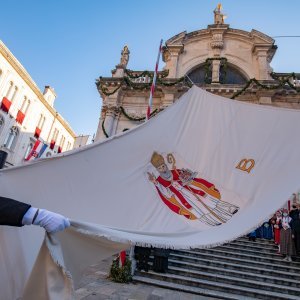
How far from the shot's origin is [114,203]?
271cm

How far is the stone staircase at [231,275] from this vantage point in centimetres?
672

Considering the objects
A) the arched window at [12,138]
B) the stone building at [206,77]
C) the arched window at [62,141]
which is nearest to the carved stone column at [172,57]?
the stone building at [206,77]

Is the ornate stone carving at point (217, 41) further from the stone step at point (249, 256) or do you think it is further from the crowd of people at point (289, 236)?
the stone step at point (249, 256)

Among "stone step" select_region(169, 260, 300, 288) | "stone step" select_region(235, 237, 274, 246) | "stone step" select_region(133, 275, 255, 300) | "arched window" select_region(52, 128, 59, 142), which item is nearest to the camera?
"stone step" select_region(133, 275, 255, 300)

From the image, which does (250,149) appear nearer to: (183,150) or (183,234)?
(183,150)

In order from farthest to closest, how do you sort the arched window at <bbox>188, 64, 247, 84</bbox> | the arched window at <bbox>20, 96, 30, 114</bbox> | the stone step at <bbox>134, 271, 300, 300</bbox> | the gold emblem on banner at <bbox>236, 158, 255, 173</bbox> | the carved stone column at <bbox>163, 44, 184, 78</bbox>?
1. the arched window at <bbox>20, 96, 30, 114</bbox>
2. the carved stone column at <bbox>163, 44, 184, 78</bbox>
3. the arched window at <bbox>188, 64, 247, 84</bbox>
4. the stone step at <bbox>134, 271, 300, 300</bbox>
5. the gold emblem on banner at <bbox>236, 158, 255, 173</bbox>

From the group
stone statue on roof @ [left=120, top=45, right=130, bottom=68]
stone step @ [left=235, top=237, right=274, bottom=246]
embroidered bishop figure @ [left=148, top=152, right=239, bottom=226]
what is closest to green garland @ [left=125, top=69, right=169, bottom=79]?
stone statue on roof @ [left=120, top=45, right=130, bottom=68]

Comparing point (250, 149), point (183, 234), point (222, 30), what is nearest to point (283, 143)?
point (250, 149)

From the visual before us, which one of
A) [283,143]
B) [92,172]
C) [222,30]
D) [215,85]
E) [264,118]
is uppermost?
[222,30]

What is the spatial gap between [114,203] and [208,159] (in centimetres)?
143

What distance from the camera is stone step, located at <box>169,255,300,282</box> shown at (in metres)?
7.81

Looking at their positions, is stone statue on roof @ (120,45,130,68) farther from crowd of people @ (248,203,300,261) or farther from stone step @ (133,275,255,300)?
stone step @ (133,275,255,300)

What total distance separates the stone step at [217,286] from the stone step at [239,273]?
0.50 metres

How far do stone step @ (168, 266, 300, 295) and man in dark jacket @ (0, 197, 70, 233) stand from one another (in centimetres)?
667
